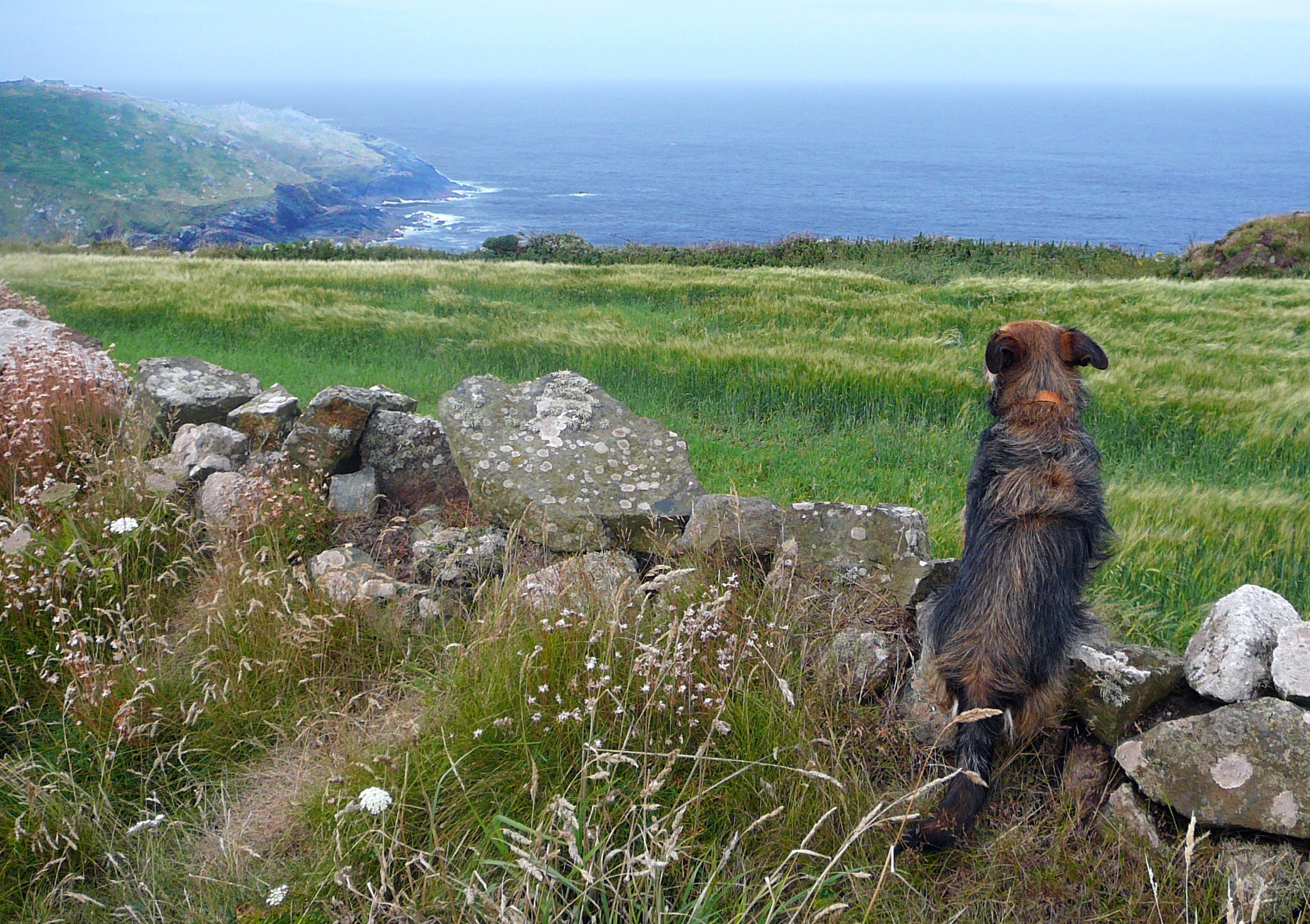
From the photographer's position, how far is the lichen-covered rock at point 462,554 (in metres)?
4.54

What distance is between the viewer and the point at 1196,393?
8172 mm

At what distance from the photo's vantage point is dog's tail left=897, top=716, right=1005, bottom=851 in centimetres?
269

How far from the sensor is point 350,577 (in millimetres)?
4277

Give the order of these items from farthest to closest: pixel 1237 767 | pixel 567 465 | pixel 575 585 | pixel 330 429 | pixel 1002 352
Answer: pixel 330 429, pixel 567 465, pixel 575 585, pixel 1002 352, pixel 1237 767

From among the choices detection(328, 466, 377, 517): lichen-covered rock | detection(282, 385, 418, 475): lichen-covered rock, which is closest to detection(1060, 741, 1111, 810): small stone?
detection(328, 466, 377, 517): lichen-covered rock

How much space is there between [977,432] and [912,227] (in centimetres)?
8318

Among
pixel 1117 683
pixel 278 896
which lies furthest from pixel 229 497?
pixel 1117 683

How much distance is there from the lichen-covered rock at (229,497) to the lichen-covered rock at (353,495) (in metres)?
0.48

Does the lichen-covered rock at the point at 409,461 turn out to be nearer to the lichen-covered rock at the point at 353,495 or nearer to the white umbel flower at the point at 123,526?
the lichen-covered rock at the point at 353,495

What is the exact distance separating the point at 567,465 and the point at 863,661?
2.22 m

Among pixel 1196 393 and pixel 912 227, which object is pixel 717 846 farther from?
pixel 912 227

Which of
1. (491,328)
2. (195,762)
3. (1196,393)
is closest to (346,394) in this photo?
(195,762)

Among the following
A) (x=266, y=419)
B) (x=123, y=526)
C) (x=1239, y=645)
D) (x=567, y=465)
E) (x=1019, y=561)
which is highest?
(x=1019, y=561)

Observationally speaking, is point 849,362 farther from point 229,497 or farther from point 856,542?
point 229,497
